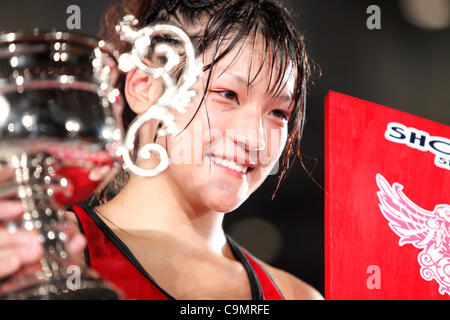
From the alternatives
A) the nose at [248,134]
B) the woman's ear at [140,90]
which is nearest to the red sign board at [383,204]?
the nose at [248,134]

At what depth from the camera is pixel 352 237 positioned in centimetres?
125

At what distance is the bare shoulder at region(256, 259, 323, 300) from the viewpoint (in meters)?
1.30

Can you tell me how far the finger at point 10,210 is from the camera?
2.48 ft

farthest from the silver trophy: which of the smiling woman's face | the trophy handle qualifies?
the smiling woman's face

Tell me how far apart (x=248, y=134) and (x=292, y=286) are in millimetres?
434

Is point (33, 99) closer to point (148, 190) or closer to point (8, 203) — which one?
point (8, 203)

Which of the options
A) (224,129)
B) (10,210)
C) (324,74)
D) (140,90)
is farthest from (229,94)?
(10,210)

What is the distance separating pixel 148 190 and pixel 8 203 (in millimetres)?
441

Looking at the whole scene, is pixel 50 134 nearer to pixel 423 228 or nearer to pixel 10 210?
pixel 10 210

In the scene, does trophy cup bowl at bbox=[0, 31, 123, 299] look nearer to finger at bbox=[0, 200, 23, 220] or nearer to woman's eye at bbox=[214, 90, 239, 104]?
finger at bbox=[0, 200, 23, 220]

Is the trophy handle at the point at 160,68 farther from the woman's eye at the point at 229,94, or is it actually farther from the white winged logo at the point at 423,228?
the white winged logo at the point at 423,228

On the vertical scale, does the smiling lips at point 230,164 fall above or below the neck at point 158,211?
above

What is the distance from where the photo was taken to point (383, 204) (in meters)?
1.29
